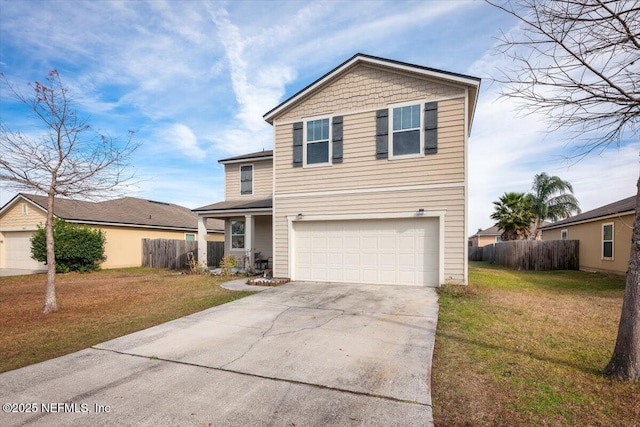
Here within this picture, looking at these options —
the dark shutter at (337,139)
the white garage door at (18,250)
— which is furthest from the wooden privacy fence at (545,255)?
the white garage door at (18,250)

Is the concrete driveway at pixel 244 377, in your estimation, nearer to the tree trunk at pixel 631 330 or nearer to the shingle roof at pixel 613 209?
the tree trunk at pixel 631 330

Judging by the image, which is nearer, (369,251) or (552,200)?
(369,251)

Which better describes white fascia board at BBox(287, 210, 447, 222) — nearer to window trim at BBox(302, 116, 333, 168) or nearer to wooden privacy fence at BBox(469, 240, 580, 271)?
window trim at BBox(302, 116, 333, 168)

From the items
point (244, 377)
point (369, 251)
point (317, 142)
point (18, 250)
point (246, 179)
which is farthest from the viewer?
point (18, 250)

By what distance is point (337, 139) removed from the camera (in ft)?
36.6

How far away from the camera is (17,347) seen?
5.26 metres

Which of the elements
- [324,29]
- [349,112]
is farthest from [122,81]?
[349,112]

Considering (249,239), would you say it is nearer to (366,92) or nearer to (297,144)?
(297,144)

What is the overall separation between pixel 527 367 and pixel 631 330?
1.20m

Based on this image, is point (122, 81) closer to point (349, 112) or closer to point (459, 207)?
point (349, 112)

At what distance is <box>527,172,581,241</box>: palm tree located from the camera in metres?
A: 30.2

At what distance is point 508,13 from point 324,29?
7.35 m

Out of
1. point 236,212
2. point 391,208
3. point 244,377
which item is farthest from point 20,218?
point 244,377

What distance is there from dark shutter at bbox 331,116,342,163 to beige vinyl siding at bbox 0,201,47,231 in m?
19.1
